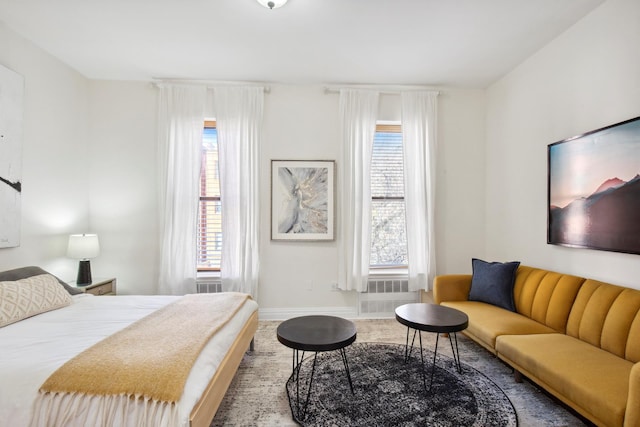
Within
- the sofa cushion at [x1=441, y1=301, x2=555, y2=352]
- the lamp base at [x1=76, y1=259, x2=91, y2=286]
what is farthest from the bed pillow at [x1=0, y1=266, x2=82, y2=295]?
the sofa cushion at [x1=441, y1=301, x2=555, y2=352]

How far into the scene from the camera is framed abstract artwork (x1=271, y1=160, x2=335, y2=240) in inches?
155

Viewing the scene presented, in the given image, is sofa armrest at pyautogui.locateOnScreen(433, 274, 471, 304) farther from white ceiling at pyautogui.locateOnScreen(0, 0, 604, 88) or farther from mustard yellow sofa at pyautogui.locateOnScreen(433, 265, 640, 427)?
white ceiling at pyautogui.locateOnScreen(0, 0, 604, 88)

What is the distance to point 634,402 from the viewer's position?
1.42m

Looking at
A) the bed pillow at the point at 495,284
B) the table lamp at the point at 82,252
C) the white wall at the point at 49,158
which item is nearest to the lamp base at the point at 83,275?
the table lamp at the point at 82,252

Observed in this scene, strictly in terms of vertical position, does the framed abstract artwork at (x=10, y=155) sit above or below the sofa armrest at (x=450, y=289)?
above

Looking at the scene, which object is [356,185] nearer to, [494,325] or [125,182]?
[494,325]

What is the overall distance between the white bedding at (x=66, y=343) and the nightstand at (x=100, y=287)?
0.43 metres

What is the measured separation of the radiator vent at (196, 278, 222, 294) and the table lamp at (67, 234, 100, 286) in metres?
1.11

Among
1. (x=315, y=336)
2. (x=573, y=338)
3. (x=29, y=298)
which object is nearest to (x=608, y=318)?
(x=573, y=338)

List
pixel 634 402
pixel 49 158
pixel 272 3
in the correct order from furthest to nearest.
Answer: pixel 49 158 < pixel 272 3 < pixel 634 402

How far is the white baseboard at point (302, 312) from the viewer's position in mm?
3939

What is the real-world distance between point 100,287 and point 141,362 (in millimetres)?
2339

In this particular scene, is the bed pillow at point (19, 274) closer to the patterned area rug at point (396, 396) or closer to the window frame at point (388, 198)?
the patterned area rug at point (396, 396)

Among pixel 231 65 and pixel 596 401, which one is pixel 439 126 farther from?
pixel 596 401
